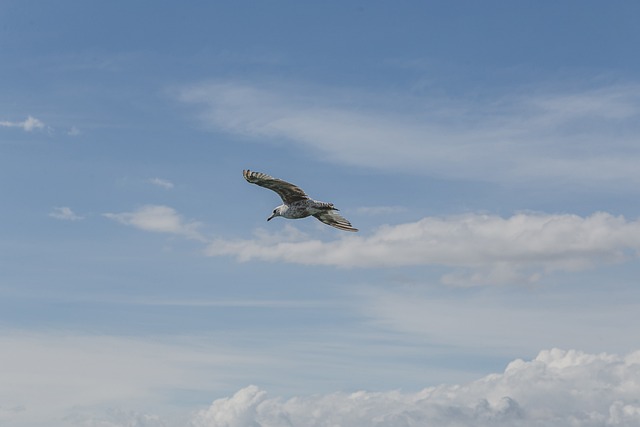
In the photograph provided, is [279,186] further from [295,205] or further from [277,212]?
[277,212]

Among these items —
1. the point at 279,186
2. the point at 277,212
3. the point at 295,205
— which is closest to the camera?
the point at 279,186

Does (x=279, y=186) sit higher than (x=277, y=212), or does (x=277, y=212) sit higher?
(x=279, y=186)

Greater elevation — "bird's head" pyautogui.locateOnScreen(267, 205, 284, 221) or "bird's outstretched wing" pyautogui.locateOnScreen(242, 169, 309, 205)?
"bird's outstretched wing" pyautogui.locateOnScreen(242, 169, 309, 205)

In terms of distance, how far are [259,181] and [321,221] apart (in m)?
7.95

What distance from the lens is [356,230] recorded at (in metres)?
77.3

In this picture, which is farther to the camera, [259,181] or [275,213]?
[275,213]

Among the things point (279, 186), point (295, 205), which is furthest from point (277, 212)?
point (279, 186)

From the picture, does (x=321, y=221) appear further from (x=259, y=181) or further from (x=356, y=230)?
(x=259, y=181)

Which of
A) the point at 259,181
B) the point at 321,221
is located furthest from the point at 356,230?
the point at 259,181

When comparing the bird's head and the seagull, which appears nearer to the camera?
the seagull

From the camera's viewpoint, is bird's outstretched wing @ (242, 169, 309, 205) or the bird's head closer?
bird's outstretched wing @ (242, 169, 309, 205)

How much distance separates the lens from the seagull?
2795 inches

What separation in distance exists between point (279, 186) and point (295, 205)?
3.30m

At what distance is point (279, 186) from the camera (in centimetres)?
7200
